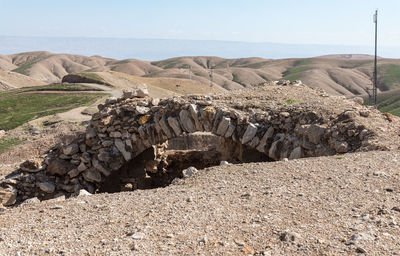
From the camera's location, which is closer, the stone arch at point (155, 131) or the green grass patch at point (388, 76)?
the stone arch at point (155, 131)

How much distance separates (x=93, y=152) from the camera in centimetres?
1399

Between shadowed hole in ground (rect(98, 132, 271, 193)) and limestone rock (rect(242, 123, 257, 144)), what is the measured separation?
1332 millimetres

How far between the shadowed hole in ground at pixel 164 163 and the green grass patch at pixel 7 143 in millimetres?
9999

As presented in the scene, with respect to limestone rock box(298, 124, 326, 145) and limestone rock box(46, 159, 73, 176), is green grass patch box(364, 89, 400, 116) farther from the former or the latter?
limestone rock box(46, 159, 73, 176)

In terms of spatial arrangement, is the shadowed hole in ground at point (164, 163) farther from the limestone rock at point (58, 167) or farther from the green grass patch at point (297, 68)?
the green grass patch at point (297, 68)

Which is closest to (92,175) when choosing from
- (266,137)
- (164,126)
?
(164,126)

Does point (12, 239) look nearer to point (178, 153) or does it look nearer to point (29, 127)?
point (178, 153)

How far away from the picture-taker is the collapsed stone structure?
1193 cm

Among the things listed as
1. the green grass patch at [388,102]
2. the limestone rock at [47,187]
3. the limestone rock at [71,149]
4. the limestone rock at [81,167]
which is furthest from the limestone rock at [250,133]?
the green grass patch at [388,102]

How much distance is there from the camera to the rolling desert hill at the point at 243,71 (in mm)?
104312

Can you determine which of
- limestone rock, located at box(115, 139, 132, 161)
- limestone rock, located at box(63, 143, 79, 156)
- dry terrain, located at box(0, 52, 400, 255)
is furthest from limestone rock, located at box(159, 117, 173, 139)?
dry terrain, located at box(0, 52, 400, 255)

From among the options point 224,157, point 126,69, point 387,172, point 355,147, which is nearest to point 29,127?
point 224,157

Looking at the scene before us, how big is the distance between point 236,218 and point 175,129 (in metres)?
7.69

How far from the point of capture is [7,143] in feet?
73.1
